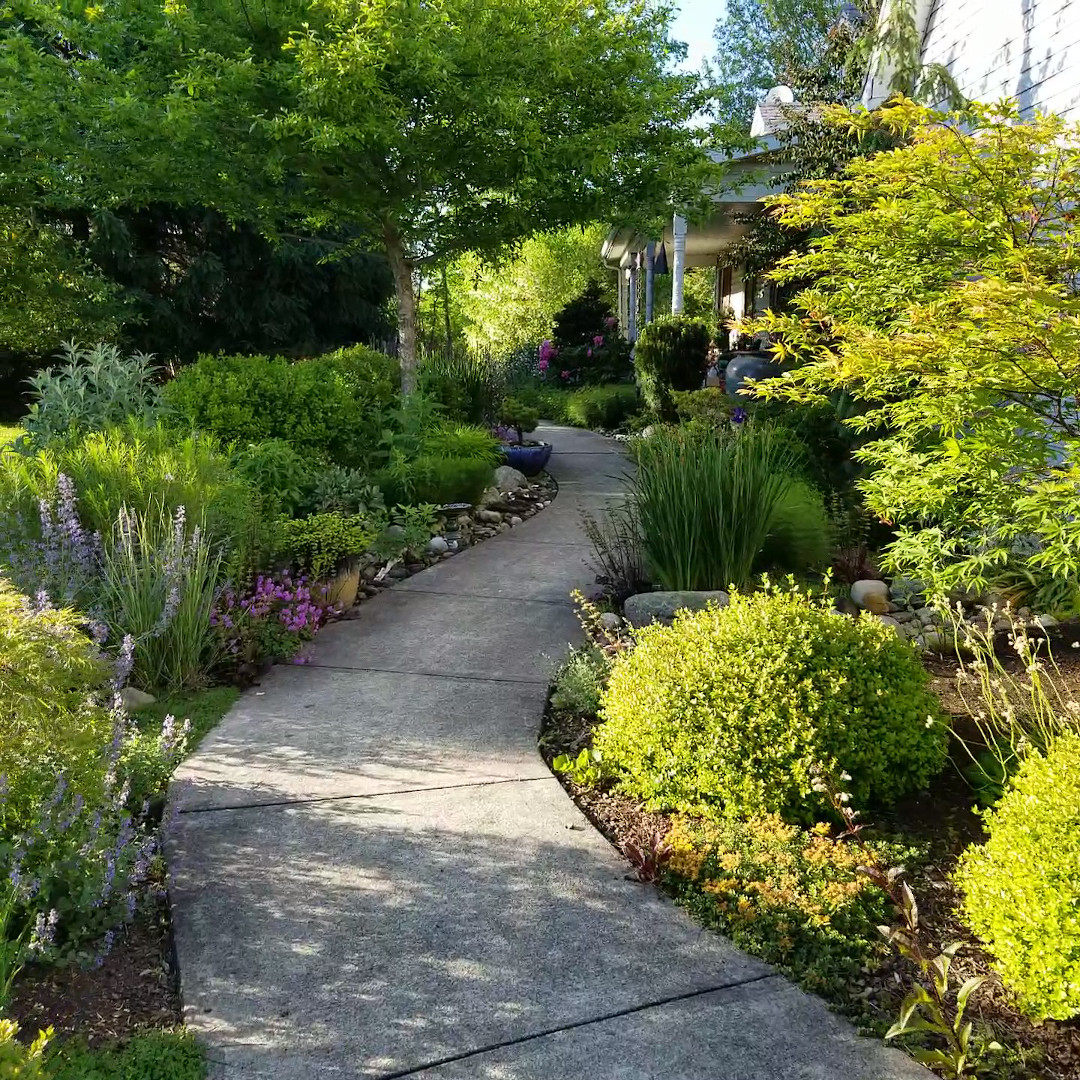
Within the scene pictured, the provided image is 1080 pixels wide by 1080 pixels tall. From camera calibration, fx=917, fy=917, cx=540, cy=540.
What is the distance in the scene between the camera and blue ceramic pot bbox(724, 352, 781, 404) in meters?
12.8

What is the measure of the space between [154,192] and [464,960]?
364 inches

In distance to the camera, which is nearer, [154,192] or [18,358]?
[154,192]

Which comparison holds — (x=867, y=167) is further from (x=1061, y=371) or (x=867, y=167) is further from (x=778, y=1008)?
(x=778, y=1008)

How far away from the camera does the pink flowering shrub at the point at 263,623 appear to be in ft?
15.8

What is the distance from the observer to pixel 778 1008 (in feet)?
7.84

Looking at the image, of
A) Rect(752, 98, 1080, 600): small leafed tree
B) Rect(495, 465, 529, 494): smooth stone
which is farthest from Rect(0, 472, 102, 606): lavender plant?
Rect(495, 465, 529, 494): smooth stone

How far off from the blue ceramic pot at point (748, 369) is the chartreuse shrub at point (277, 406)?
21.3ft

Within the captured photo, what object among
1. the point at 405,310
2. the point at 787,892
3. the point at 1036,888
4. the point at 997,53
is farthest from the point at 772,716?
the point at 405,310

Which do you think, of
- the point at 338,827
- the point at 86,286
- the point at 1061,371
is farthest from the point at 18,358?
the point at 1061,371

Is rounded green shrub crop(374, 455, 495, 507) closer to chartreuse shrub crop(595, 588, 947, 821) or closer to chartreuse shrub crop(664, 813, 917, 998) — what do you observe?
chartreuse shrub crop(595, 588, 947, 821)

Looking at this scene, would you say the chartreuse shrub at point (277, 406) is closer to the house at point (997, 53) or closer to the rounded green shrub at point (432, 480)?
the rounded green shrub at point (432, 480)

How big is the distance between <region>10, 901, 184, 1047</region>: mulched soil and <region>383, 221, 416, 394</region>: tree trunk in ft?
23.6

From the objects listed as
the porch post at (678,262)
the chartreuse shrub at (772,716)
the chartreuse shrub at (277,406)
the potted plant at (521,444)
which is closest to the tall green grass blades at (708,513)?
the chartreuse shrub at (772,716)

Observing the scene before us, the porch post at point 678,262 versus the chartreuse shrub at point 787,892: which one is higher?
the porch post at point 678,262
